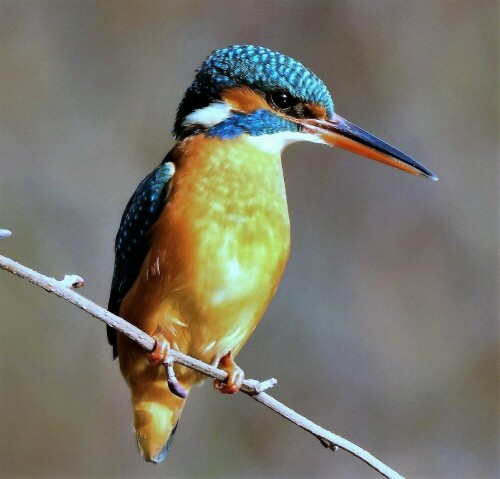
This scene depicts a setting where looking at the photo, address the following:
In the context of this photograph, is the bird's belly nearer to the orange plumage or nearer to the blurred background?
the orange plumage

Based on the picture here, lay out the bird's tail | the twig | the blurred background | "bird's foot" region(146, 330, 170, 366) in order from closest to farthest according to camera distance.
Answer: the twig
"bird's foot" region(146, 330, 170, 366)
the bird's tail
the blurred background

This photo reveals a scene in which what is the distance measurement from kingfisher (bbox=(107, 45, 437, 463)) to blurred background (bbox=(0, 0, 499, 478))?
1802mm

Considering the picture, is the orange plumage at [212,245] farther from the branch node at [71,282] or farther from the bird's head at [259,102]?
the branch node at [71,282]

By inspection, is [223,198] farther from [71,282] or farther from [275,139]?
[71,282]

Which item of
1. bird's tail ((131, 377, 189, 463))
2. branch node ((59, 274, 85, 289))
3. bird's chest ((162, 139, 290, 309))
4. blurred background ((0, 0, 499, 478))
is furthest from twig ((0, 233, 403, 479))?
blurred background ((0, 0, 499, 478))

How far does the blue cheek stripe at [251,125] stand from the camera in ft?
4.65

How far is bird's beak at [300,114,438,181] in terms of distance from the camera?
125 cm

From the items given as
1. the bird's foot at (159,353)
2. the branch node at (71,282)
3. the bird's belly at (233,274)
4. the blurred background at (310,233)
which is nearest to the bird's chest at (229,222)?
the bird's belly at (233,274)

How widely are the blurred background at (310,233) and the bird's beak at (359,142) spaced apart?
6.09 ft

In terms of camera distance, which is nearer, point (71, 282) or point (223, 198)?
point (71, 282)

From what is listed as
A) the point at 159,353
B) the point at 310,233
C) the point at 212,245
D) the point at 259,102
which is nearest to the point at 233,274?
the point at 212,245

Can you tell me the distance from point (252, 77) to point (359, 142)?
20 centimetres

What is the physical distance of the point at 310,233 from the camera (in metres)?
3.46

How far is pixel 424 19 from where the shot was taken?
3.71 metres
